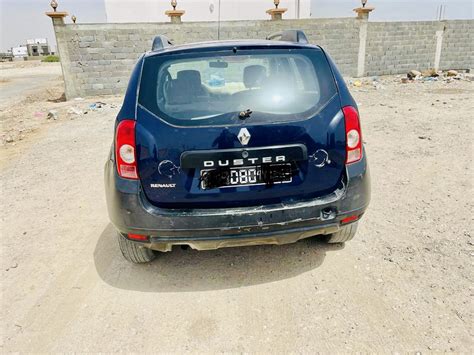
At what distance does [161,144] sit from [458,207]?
3.00 meters

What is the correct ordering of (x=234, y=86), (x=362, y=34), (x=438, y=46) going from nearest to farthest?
1. (x=234, y=86)
2. (x=362, y=34)
3. (x=438, y=46)

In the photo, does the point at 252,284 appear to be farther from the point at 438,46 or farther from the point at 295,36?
the point at 438,46

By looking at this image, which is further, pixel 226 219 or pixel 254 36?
pixel 254 36

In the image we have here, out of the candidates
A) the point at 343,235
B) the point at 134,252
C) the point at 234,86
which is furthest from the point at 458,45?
the point at 134,252

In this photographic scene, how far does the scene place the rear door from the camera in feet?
6.95

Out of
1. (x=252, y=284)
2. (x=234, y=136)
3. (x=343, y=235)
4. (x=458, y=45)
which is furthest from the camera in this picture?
(x=458, y=45)

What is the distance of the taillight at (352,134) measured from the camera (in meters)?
2.28

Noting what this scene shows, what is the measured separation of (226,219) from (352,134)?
982 millimetres

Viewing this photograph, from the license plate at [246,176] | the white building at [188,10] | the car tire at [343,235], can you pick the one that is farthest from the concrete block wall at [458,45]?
the license plate at [246,176]

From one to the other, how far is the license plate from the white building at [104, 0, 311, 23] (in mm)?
26259

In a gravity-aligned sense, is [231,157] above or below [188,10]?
below

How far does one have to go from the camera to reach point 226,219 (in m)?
2.16

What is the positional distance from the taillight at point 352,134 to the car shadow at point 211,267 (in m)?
0.92

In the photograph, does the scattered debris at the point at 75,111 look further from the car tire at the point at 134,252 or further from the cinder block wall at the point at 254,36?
the car tire at the point at 134,252
